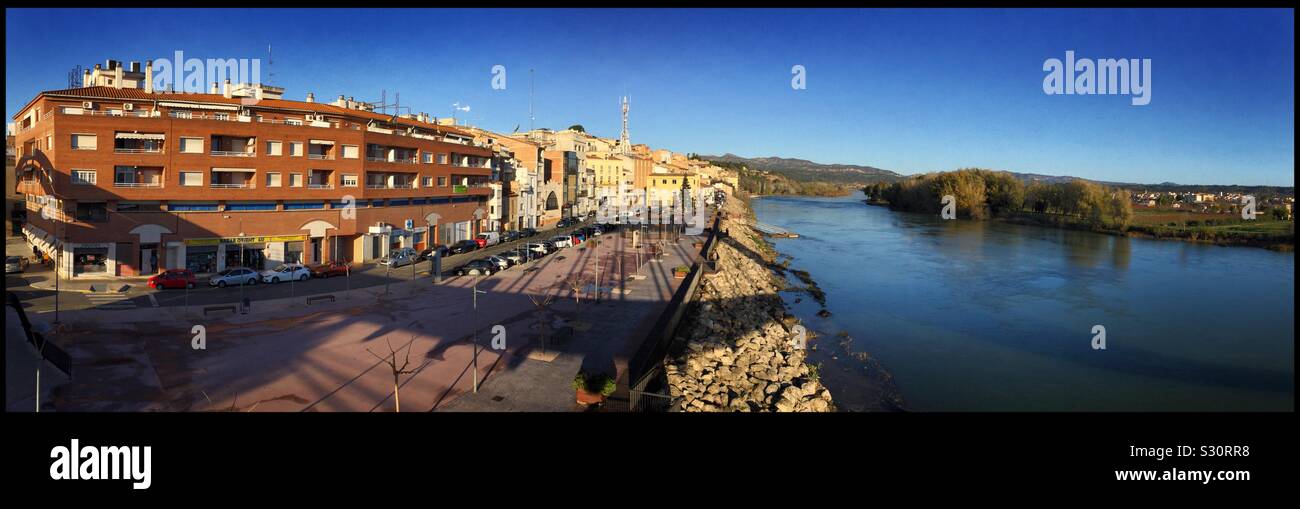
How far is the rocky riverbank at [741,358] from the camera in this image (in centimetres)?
991

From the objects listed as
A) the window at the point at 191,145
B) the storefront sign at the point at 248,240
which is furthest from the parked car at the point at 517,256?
the window at the point at 191,145

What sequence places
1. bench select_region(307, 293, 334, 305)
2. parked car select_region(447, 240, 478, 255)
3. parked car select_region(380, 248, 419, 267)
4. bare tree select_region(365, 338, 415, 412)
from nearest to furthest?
bare tree select_region(365, 338, 415, 412)
bench select_region(307, 293, 334, 305)
parked car select_region(380, 248, 419, 267)
parked car select_region(447, 240, 478, 255)

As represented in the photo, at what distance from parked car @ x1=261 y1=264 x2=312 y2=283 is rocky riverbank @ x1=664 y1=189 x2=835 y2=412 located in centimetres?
974

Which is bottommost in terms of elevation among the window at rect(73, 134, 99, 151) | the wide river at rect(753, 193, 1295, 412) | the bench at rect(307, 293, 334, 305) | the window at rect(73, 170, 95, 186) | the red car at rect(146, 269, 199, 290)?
the wide river at rect(753, 193, 1295, 412)

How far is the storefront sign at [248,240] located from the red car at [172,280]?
116 inches

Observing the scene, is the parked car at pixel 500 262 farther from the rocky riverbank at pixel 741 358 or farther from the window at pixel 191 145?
the window at pixel 191 145

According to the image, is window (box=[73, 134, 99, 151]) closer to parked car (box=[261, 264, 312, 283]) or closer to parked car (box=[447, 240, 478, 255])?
parked car (box=[261, 264, 312, 283])

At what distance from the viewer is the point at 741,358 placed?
479 inches

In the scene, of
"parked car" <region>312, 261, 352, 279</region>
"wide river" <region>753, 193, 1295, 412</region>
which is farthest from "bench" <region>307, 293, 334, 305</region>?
"wide river" <region>753, 193, 1295, 412</region>

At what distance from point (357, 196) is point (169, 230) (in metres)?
4.98

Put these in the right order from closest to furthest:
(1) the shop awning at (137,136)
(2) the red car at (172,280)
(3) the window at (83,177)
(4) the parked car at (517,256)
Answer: (2) the red car at (172,280) → (3) the window at (83,177) → (1) the shop awning at (137,136) → (4) the parked car at (517,256)

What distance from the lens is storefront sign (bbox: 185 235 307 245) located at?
18.1 metres

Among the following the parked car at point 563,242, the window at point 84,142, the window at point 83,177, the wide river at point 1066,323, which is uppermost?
the window at point 84,142
